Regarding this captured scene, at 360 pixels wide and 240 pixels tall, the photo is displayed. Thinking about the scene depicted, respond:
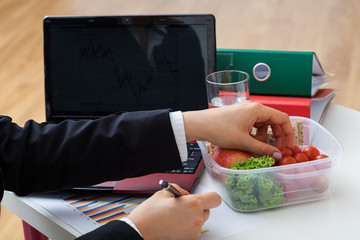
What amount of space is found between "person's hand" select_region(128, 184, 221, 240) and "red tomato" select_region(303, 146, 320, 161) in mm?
234

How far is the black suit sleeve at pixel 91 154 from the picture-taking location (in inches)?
40.0

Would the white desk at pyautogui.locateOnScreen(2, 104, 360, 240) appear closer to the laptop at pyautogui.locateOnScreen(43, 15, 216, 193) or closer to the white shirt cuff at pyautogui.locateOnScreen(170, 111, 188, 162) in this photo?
the white shirt cuff at pyautogui.locateOnScreen(170, 111, 188, 162)

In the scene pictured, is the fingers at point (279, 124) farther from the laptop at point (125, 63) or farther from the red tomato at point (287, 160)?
the laptop at point (125, 63)

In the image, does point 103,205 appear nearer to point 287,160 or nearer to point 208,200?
point 208,200

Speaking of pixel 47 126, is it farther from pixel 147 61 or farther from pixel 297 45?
pixel 297 45

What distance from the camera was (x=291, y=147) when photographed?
104 centimetres

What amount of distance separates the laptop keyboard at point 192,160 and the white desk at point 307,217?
31mm

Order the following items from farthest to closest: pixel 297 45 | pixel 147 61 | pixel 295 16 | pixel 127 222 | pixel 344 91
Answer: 1. pixel 295 16
2. pixel 297 45
3. pixel 344 91
4. pixel 147 61
5. pixel 127 222

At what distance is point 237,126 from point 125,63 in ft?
1.43

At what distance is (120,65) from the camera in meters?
1.33

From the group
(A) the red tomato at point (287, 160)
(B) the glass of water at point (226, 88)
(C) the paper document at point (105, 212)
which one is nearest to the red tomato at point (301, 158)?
(A) the red tomato at point (287, 160)

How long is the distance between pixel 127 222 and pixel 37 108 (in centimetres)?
207

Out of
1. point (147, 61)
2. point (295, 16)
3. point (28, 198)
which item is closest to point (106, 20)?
point (147, 61)

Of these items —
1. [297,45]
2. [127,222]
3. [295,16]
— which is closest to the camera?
[127,222]
